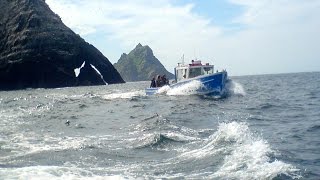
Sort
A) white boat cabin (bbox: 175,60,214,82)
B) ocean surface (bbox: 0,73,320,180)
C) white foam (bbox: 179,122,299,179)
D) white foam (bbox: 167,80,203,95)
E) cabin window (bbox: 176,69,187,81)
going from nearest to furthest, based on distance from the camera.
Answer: white foam (bbox: 179,122,299,179) → ocean surface (bbox: 0,73,320,180) → white foam (bbox: 167,80,203,95) → white boat cabin (bbox: 175,60,214,82) → cabin window (bbox: 176,69,187,81)

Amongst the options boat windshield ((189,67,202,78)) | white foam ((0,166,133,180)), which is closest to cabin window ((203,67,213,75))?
boat windshield ((189,67,202,78))

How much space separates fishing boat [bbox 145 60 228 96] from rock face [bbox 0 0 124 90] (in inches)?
2488

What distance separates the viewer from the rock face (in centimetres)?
10088

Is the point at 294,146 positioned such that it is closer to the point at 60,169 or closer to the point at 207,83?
the point at 60,169

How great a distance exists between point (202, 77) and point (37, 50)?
72.3 m

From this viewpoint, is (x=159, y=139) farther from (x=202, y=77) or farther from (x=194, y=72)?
(x=194, y=72)

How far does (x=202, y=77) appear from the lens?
39094 mm

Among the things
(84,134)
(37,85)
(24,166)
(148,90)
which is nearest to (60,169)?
(24,166)

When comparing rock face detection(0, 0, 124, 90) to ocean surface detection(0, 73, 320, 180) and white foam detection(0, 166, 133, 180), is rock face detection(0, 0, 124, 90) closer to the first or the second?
ocean surface detection(0, 73, 320, 180)

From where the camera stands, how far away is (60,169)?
38.0 feet

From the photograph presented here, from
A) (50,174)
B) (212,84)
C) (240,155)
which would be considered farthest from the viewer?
(212,84)

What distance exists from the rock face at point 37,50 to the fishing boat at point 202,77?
63.2 m

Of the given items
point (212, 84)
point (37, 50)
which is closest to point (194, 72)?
point (212, 84)

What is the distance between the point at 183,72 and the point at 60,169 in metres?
32.0
